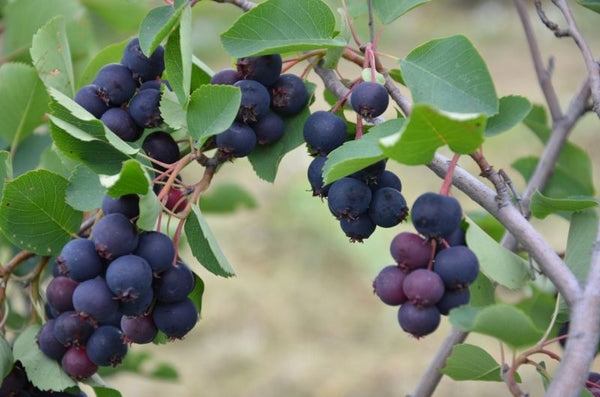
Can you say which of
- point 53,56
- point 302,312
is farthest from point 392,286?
point 302,312

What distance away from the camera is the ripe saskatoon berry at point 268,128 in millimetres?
768

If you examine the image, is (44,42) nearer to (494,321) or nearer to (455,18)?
(494,321)

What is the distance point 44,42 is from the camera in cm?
86

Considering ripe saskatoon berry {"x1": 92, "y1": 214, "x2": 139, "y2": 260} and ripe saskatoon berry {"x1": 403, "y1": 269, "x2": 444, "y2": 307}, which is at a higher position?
ripe saskatoon berry {"x1": 403, "y1": 269, "x2": 444, "y2": 307}

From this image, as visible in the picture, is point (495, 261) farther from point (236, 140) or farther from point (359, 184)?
point (236, 140)

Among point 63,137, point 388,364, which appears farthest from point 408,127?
point 388,364

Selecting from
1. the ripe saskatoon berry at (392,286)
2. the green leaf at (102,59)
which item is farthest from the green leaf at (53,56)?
the ripe saskatoon berry at (392,286)

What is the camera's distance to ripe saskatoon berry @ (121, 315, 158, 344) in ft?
2.31

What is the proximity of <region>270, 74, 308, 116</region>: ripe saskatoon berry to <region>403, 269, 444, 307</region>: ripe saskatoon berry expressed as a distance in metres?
0.25

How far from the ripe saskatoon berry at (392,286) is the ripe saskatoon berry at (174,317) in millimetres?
177

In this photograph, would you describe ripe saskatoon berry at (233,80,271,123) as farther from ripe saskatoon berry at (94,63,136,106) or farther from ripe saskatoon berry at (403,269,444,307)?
ripe saskatoon berry at (403,269,444,307)

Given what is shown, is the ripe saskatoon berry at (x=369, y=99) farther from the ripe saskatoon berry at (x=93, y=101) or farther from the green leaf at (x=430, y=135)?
the ripe saskatoon berry at (x=93, y=101)

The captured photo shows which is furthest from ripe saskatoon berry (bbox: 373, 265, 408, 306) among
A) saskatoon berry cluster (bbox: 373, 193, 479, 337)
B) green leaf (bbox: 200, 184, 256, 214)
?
green leaf (bbox: 200, 184, 256, 214)

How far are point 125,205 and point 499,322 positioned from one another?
32 centimetres
